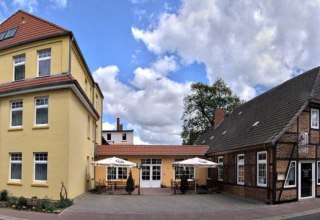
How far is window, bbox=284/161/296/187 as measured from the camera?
749 inches

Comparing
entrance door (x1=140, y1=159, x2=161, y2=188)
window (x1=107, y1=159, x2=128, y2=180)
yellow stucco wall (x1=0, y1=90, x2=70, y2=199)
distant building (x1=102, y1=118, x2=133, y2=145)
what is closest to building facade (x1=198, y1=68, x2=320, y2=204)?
entrance door (x1=140, y1=159, x2=161, y2=188)

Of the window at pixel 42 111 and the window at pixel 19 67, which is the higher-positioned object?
the window at pixel 19 67

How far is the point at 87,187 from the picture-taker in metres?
25.2

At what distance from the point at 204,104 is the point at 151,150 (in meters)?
24.0

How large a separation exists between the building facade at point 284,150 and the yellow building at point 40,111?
31.2 ft

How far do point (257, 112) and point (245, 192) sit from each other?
20.6 feet

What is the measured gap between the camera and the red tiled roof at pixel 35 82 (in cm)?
1861

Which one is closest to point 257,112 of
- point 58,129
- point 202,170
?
point 202,170

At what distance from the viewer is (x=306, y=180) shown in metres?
19.8

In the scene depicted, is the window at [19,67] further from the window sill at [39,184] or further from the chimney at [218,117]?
the chimney at [218,117]

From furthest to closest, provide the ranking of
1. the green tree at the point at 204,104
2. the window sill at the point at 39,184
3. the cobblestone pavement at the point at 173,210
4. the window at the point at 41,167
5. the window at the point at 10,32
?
the green tree at the point at 204,104 → the window at the point at 10,32 → the window at the point at 41,167 → the window sill at the point at 39,184 → the cobblestone pavement at the point at 173,210

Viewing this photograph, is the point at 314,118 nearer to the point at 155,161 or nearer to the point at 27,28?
the point at 155,161

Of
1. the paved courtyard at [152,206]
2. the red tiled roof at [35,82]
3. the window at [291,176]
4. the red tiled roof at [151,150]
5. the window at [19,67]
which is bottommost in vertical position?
the paved courtyard at [152,206]

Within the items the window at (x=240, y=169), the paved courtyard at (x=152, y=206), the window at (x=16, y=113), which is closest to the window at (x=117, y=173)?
the paved courtyard at (x=152, y=206)
